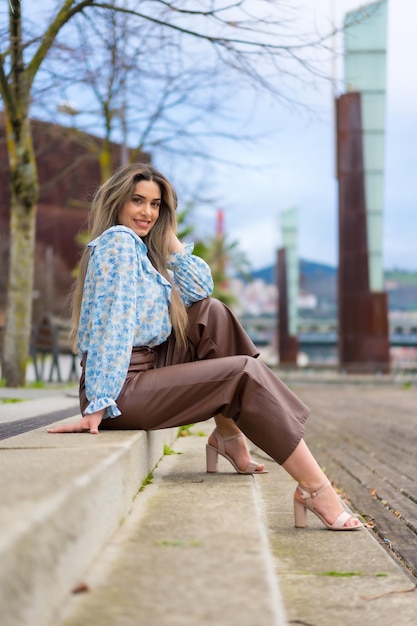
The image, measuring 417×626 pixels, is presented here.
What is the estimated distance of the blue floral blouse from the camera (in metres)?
3.39

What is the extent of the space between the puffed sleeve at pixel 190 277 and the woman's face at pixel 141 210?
0.19m

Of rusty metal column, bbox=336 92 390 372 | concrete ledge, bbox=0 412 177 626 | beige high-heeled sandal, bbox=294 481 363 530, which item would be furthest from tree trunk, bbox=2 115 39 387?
A: rusty metal column, bbox=336 92 390 372

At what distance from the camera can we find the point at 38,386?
427 inches

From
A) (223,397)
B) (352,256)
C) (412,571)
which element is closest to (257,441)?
(223,397)

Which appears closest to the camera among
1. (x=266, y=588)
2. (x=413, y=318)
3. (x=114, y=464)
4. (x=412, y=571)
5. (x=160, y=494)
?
(x=266, y=588)

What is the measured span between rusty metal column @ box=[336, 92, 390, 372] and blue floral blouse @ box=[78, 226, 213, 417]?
70.8 feet

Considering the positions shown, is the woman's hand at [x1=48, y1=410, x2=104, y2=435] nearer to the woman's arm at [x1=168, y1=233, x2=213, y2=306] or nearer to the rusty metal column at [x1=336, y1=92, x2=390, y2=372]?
the woman's arm at [x1=168, y1=233, x2=213, y2=306]

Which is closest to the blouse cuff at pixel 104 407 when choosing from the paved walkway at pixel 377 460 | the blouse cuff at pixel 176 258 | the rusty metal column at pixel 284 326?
the blouse cuff at pixel 176 258

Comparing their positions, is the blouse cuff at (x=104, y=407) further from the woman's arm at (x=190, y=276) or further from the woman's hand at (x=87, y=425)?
the woman's arm at (x=190, y=276)

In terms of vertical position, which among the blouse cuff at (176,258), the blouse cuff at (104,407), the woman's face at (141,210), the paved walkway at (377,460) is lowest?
the paved walkway at (377,460)

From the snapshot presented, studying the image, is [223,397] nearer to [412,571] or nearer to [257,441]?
[257,441]

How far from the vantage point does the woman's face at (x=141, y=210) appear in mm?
3875

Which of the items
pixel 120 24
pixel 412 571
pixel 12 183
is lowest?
pixel 412 571

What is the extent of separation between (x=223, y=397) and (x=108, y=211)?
3.31 ft
